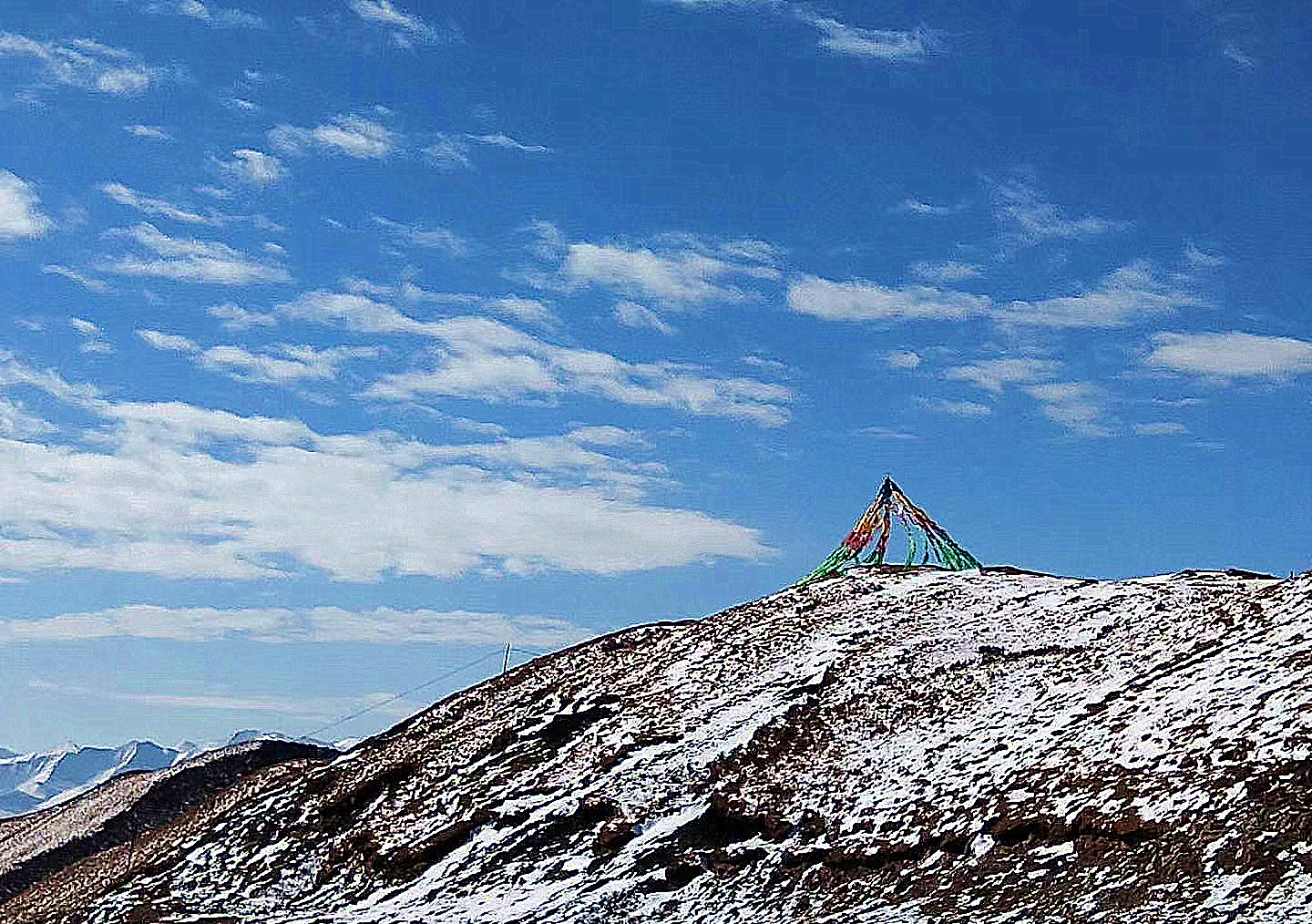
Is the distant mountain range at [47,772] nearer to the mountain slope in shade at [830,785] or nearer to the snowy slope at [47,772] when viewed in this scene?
the snowy slope at [47,772]

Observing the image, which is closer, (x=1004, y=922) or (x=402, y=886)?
(x=1004, y=922)

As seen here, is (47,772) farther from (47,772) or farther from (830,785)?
(830,785)

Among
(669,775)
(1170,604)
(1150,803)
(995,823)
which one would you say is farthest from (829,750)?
(1170,604)

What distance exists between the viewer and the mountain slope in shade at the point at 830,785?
13.4m

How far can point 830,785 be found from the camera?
16.5m

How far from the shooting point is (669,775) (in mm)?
17297

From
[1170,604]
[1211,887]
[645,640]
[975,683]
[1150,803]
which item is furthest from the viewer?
[645,640]

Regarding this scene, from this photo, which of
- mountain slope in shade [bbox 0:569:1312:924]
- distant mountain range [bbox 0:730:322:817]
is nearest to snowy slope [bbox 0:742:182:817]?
distant mountain range [bbox 0:730:322:817]

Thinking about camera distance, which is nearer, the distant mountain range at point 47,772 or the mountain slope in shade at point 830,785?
the mountain slope in shade at point 830,785

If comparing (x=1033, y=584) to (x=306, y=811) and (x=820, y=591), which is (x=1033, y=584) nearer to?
(x=820, y=591)

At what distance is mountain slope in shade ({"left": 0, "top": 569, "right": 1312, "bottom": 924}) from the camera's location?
13406 mm

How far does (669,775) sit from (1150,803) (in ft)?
18.6

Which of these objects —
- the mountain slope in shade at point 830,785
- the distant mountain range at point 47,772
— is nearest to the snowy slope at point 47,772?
the distant mountain range at point 47,772

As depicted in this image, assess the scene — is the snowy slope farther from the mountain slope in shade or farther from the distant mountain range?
the mountain slope in shade
